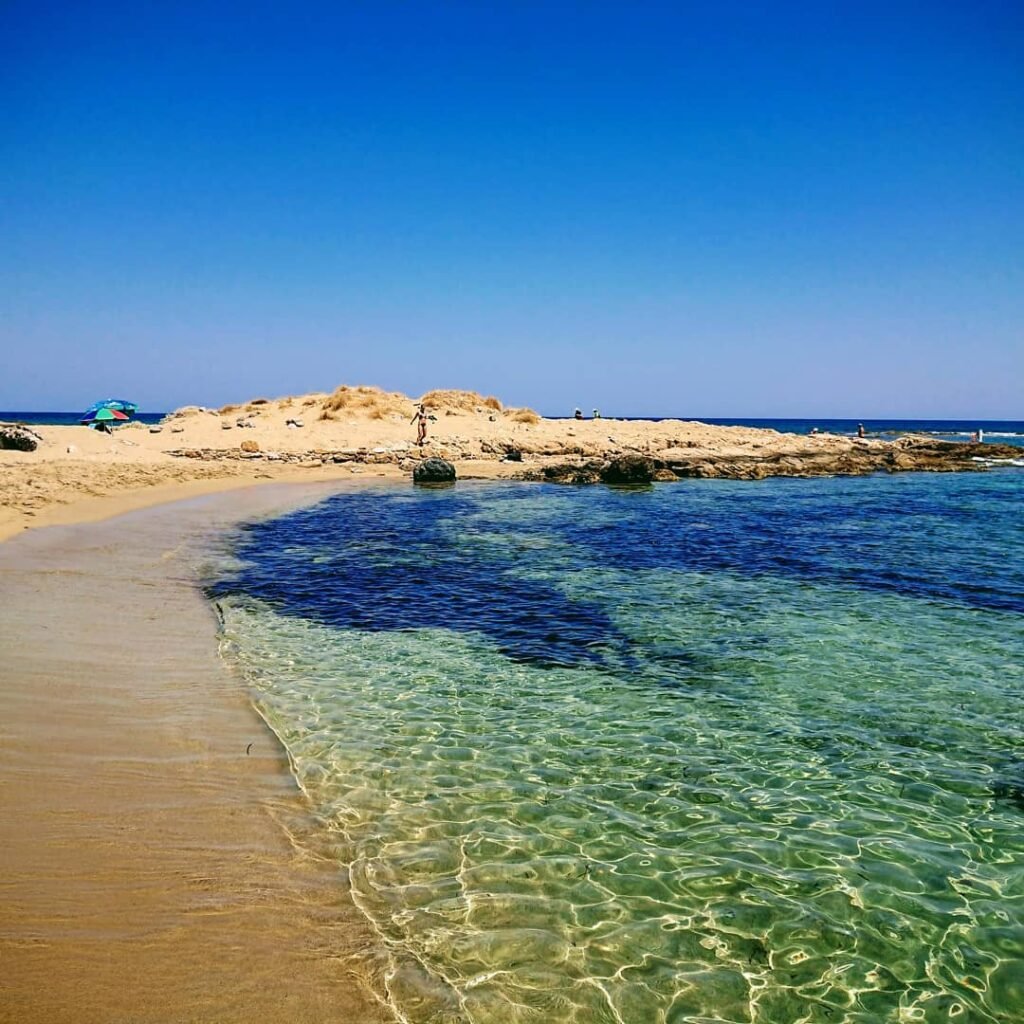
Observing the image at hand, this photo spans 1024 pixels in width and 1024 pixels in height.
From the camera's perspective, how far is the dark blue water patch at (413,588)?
30.7ft

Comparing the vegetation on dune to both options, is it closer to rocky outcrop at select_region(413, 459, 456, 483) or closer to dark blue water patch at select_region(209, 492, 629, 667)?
rocky outcrop at select_region(413, 459, 456, 483)

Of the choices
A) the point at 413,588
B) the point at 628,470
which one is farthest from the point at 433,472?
the point at 413,588

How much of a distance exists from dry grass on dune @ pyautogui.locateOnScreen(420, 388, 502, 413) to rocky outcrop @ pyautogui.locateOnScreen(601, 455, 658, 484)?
1988 centimetres

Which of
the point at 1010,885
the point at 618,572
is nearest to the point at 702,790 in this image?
the point at 1010,885

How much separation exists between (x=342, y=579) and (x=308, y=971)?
9.51m

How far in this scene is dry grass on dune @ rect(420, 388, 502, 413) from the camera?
4747cm

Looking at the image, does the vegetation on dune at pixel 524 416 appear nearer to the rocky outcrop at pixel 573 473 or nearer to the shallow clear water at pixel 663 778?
the rocky outcrop at pixel 573 473

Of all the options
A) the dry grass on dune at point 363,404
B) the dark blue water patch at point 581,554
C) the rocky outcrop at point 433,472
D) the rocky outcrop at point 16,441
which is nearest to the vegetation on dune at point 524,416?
the dry grass on dune at point 363,404

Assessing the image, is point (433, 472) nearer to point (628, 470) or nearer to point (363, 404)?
point (628, 470)

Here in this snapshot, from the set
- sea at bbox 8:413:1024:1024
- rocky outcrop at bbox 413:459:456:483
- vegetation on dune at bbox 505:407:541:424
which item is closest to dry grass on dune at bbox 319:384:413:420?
vegetation on dune at bbox 505:407:541:424

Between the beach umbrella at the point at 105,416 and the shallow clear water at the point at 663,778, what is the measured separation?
32468 mm

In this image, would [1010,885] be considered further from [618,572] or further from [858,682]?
[618,572]

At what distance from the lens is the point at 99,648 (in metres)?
7.93

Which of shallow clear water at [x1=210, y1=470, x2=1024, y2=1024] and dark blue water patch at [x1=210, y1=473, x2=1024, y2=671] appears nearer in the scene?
shallow clear water at [x1=210, y1=470, x2=1024, y2=1024]
